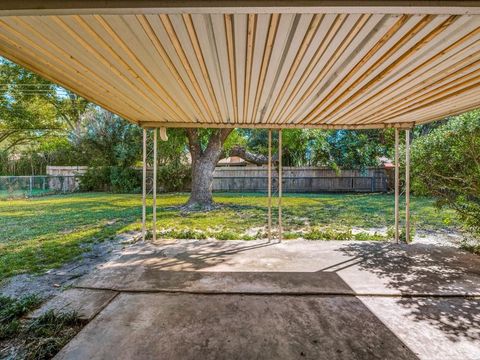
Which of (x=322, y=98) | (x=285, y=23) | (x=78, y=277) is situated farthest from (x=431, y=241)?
(x=78, y=277)

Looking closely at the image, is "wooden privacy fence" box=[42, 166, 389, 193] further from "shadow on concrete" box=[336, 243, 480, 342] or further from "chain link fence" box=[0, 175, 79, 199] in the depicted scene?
"shadow on concrete" box=[336, 243, 480, 342]

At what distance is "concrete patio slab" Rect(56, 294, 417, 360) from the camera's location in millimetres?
1796

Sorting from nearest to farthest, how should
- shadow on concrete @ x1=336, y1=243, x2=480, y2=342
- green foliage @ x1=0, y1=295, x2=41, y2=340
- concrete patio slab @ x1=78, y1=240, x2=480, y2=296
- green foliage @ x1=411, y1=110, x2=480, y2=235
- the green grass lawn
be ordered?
green foliage @ x1=0, y1=295, x2=41, y2=340 → shadow on concrete @ x1=336, y1=243, x2=480, y2=342 → concrete patio slab @ x1=78, y1=240, x2=480, y2=296 → green foliage @ x1=411, y1=110, x2=480, y2=235 → the green grass lawn

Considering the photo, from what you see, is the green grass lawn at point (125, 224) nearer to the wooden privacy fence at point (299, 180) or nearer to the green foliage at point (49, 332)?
the green foliage at point (49, 332)

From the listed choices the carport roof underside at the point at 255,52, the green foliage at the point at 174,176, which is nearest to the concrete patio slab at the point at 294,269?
the carport roof underside at the point at 255,52

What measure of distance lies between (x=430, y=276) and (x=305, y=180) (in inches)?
423

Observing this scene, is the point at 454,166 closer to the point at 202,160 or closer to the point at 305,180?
the point at 202,160

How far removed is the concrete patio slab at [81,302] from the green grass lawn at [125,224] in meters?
1.04

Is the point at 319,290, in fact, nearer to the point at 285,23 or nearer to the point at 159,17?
the point at 285,23

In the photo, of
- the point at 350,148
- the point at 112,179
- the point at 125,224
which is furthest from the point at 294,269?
the point at 112,179

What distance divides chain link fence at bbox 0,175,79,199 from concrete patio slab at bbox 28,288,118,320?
1115 centimetres

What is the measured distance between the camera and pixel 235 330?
Answer: 204cm

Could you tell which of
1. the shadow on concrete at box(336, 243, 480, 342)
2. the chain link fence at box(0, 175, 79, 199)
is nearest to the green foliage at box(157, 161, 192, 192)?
the chain link fence at box(0, 175, 79, 199)

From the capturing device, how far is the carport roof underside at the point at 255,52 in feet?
3.84
